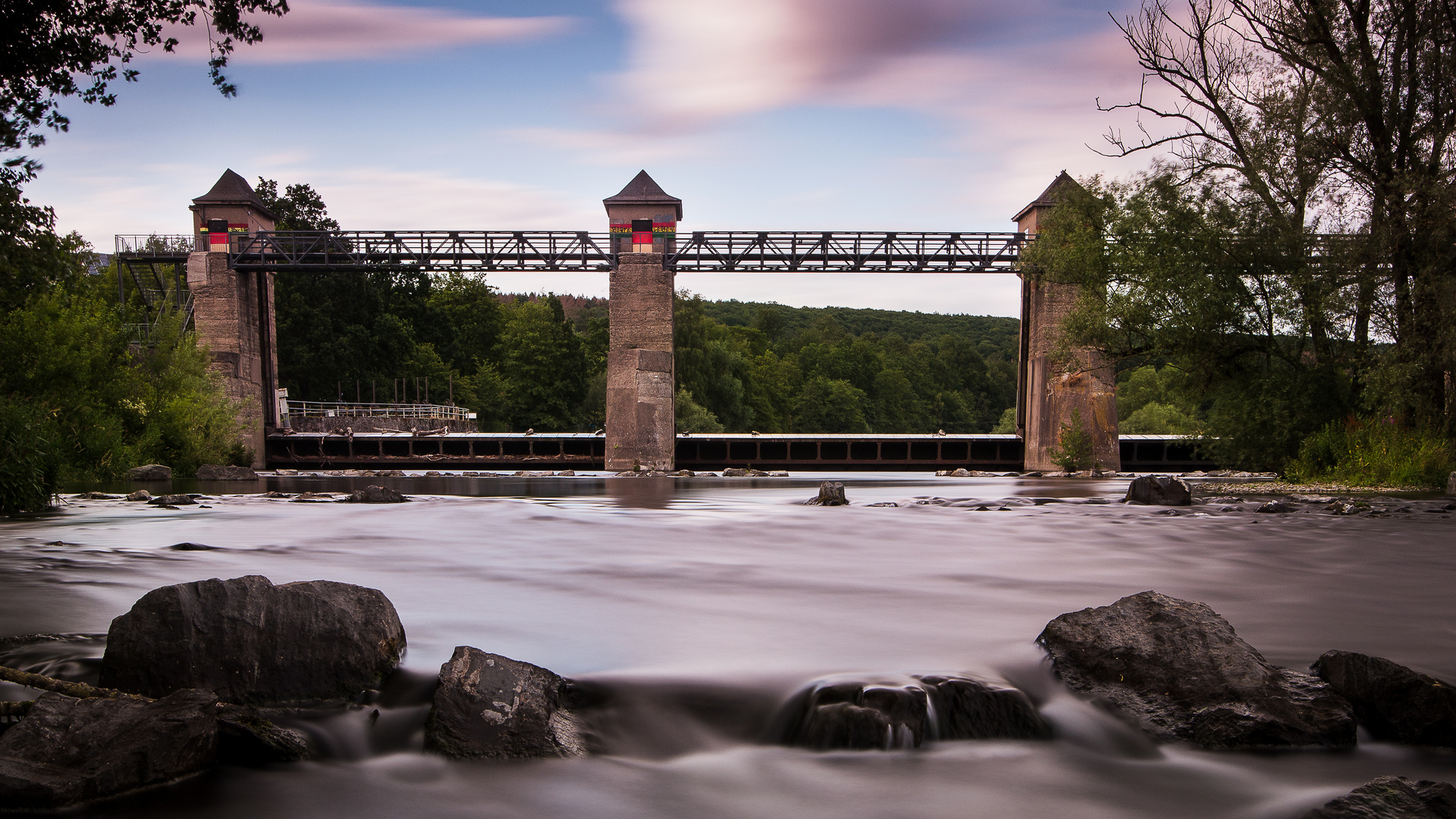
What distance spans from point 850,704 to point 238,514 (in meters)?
14.6

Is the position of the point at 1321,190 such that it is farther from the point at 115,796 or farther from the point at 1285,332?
the point at 115,796

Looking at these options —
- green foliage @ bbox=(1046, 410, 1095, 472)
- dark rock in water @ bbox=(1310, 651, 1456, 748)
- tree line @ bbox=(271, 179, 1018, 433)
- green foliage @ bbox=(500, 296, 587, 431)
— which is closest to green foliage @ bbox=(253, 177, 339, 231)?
tree line @ bbox=(271, 179, 1018, 433)

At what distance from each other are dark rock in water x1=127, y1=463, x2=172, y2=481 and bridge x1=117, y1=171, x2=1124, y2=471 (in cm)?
969

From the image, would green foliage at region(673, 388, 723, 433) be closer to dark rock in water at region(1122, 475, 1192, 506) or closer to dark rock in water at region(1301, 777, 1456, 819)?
dark rock in water at region(1122, 475, 1192, 506)

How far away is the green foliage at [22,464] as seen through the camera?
1472 centimetres

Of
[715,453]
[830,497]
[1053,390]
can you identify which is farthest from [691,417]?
[830,497]

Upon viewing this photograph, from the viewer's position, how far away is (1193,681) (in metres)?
4.90

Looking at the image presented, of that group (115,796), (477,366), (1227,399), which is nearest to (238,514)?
(115,796)

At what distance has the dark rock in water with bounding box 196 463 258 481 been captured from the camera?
29556 mm

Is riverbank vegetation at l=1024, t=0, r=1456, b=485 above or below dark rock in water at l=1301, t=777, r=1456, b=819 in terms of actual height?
above

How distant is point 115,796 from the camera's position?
380 centimetres

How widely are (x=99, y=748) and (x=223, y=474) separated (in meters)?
29.1

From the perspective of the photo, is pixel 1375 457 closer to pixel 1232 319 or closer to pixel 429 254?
pixel 1232 319

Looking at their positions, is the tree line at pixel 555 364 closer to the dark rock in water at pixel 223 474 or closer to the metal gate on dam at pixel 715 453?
the metal gate on dam at pixel 715 453
